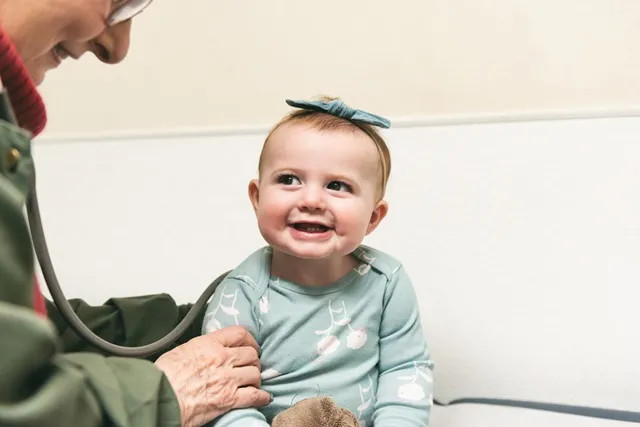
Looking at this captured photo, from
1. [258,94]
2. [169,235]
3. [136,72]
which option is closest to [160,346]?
[169,235]

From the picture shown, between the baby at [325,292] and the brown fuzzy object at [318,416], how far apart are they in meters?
0.07

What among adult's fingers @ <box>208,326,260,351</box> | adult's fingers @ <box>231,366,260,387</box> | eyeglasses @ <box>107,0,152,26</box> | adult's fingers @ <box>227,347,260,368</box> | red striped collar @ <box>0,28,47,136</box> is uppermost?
eyeglasses @ <box>107,0,152,26</box>

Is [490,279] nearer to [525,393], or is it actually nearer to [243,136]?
[525,393]

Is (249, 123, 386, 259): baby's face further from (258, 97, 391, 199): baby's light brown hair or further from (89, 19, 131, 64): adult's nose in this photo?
(89, 19, 131, 64): adult's nose

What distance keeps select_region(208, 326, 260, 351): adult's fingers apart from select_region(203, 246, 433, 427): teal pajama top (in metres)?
0.02

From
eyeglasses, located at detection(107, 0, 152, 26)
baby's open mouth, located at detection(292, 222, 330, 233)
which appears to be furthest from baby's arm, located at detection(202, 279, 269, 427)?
eyeglasses, located at detection(107, 0, 152, 26)

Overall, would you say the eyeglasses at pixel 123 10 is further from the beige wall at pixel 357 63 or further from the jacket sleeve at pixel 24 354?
the beige wall at pixel 357 63

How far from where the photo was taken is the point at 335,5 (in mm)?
1505

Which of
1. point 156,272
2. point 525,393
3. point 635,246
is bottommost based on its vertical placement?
point 525,393

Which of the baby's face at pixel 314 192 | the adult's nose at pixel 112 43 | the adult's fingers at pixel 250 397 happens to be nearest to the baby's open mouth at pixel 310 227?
the baby's face at pixel 314 192

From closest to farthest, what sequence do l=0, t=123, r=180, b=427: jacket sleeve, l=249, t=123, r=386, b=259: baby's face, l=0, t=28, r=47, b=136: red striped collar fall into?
l=0, t=123, r=180, b=427: jacket sleeve
l=0, t=28, r=47, b=136: red striped collar
l=249, t=123, r=386, b=259: baby's face

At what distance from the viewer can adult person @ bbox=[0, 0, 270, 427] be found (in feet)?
1.40

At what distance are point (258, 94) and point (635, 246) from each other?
0.87 m

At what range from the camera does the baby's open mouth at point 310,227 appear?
0.91 metres
